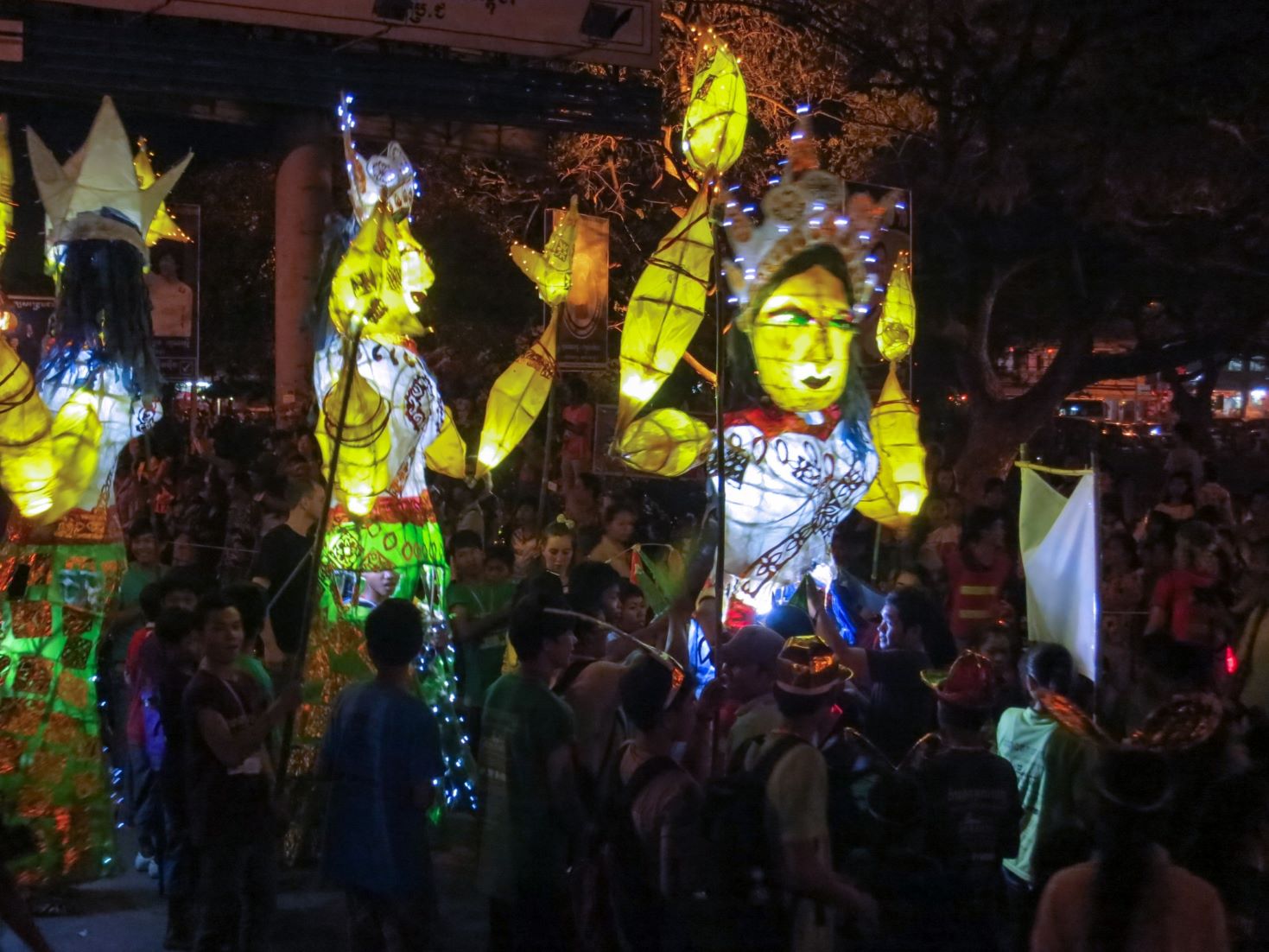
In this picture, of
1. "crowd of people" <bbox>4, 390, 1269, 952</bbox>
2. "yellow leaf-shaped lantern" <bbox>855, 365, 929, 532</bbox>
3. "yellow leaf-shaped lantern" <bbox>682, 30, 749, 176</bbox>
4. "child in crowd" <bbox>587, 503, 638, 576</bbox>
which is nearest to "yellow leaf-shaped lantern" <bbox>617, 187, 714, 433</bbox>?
"yellow leaf-shaped lantern" <bbox>682, 30, 749, 176</bbox>

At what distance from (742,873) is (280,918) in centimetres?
318

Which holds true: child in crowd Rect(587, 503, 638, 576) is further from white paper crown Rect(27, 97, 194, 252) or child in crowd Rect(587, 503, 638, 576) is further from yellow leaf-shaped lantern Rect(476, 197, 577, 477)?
white paper crown Rect(27, 97, 194, 252)

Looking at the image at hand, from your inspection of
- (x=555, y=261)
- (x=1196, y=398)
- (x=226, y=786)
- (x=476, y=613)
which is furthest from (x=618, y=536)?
(x=1196, y=398)

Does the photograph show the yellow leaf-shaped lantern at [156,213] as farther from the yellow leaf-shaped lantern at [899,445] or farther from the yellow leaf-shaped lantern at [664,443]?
the yellow leaf-shaped lantern at [899,445]

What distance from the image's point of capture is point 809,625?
538 centimetres

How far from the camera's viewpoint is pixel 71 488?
6078mm

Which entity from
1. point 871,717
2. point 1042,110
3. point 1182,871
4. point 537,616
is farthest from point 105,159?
point 1042,110

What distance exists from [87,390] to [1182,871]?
4.69 m

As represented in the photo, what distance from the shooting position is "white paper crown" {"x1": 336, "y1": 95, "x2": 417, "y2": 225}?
655 centimetres

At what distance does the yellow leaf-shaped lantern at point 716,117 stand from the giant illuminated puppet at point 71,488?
7.56 ft

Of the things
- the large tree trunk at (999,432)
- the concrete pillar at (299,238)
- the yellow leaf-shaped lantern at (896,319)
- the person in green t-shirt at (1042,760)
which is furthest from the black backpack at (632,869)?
the large tree trunk at (999,432)

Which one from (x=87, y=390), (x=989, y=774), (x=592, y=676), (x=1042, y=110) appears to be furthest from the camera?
(x=1042, y=110)

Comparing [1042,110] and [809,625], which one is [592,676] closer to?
[809,625]

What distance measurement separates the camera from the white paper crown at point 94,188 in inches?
243
